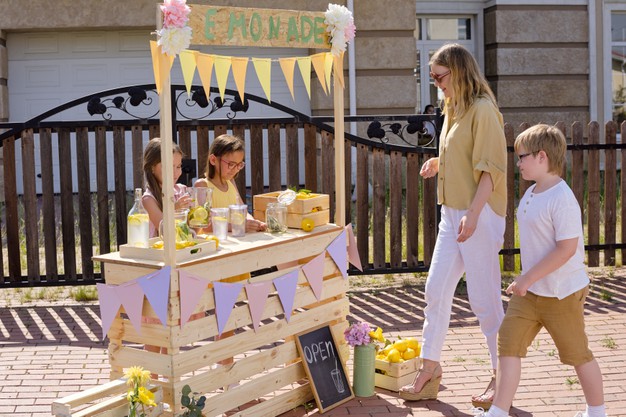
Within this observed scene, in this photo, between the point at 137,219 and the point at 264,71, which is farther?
the point at 264,71

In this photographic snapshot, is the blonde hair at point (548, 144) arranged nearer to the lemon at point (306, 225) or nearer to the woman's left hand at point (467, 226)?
the woman's left hand at point (467, 226)

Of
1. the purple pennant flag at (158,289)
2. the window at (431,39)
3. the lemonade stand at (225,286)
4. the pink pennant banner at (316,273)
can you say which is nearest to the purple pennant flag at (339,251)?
the lemonade stand at (225,286)

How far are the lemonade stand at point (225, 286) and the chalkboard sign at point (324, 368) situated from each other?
0.20 ft

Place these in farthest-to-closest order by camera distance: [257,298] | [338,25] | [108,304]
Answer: [338,25]
[257,298]
[108,304]

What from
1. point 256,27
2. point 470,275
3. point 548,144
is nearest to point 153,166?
point 256,27

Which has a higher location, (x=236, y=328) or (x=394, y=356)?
(x=236, y=328)

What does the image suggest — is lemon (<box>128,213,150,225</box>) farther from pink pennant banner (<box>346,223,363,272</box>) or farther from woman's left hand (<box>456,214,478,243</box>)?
woman's left hand (<box>456,214,478,243</box>)

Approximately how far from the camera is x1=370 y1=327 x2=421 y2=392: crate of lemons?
551cm

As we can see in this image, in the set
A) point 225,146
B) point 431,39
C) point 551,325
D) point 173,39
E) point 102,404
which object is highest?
point 431,39

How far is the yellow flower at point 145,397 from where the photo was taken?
4121 millimetres

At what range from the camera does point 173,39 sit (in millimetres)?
4191

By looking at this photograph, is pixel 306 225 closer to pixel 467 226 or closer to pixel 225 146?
pixel 225 146

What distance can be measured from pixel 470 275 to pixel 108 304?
2.03m

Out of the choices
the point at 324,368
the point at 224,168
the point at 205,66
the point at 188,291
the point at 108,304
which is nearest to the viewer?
the point at 188,291
